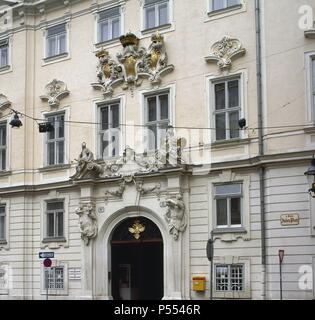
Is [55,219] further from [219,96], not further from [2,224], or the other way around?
[219,96]

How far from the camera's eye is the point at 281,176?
1791 centimetres

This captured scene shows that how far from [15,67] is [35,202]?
5.75 metres

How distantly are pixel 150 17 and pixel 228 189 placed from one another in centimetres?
686

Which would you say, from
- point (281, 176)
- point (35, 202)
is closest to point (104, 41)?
point (35, 202)

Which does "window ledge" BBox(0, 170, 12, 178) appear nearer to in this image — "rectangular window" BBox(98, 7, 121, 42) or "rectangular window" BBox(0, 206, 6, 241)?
"rectangular window" BBox(0, 206, 6, 241)

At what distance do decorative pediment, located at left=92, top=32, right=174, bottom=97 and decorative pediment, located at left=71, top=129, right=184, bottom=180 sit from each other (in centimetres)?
217

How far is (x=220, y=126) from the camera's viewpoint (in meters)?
19.7

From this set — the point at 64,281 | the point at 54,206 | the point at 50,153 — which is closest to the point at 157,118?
the point at 50,153

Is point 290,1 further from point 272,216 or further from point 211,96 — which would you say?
point 272,216

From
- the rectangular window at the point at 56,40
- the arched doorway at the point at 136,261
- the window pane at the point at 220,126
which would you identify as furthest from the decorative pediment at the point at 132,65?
the arched doorway at the point at 136,261

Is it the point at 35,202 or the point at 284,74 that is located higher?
the point at 284,74

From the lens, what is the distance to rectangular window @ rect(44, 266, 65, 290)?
74.5 feet

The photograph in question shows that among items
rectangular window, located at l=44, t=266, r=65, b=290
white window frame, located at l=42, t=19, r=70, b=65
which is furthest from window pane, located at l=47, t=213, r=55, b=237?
white window frame, located at l=42, t=19, r=70, b=65
